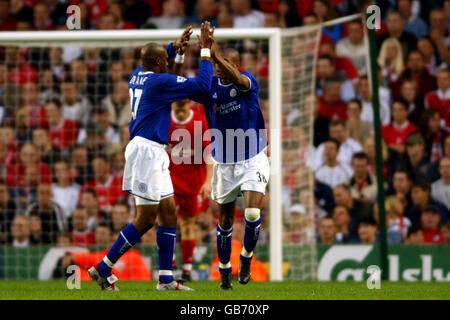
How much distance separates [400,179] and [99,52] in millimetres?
4341

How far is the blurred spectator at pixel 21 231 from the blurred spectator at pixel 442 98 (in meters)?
5.71

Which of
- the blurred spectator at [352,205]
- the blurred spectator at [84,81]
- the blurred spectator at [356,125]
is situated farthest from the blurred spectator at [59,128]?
the blurred spectator at [356,125]

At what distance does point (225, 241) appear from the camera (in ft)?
25.8

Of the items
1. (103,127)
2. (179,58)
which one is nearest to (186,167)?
(179,58)

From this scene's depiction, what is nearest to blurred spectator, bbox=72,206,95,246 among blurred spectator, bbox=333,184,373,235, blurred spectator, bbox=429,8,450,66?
blurred spectator, bbox=333,184,373,235

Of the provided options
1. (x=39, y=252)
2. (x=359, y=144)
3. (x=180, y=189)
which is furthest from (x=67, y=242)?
(x=359, y=144)

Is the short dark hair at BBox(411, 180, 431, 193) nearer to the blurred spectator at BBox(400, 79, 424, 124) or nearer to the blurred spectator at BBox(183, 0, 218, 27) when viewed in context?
the blurred spectator at BBox(400, 79, 424, 124)

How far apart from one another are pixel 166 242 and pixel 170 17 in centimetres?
743

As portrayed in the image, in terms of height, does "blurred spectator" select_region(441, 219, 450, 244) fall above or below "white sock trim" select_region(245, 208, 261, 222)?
below

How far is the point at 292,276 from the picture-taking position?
11.1 meters

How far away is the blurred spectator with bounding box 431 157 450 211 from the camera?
11734mm

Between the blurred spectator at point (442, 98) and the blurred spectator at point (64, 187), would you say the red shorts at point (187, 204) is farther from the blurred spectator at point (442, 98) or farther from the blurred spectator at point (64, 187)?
the blurred spectator at point (442, 98)

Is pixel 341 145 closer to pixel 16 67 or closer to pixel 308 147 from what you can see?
pixel 308 147
